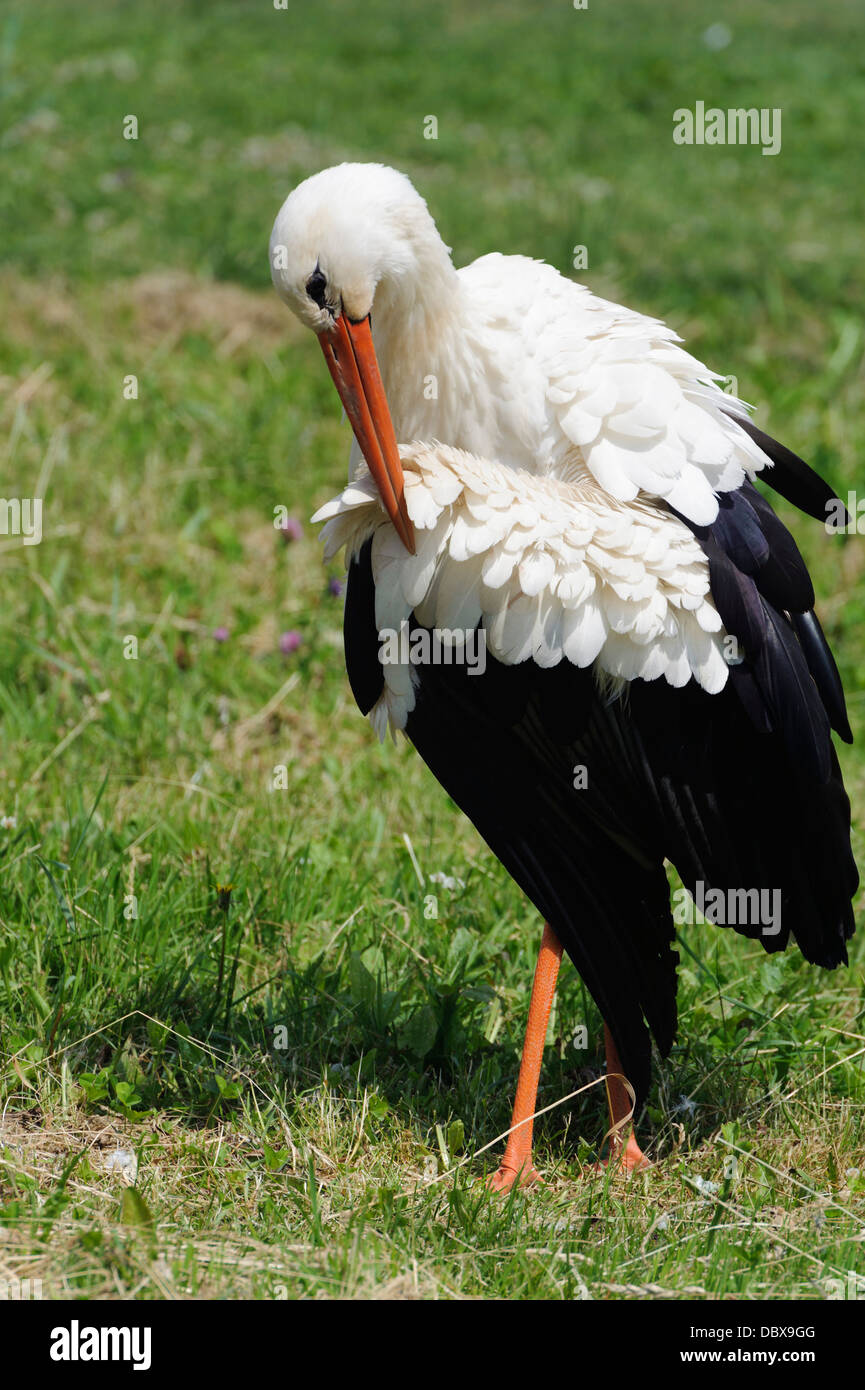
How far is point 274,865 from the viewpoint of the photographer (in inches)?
161

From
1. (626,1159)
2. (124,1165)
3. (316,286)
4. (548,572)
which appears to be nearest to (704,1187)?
(626,1159)

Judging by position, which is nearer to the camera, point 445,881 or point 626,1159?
point 626,1159

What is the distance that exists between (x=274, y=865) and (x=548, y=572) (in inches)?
58.5

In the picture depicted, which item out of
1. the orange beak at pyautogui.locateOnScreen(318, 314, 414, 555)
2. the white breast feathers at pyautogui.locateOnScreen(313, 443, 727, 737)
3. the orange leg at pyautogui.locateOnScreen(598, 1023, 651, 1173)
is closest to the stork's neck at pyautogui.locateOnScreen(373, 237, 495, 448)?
the orange beak at pyautogui.locateOnScreen(318, 314, 414, 555)

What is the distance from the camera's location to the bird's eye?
3.13 meters

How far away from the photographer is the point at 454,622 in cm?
311

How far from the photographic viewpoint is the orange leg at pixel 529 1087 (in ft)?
10.9

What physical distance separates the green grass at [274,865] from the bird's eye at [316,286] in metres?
1.54

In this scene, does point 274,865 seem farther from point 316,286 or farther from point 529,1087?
point 316,286

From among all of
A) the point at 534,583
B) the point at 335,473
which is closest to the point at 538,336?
the point at 534,583

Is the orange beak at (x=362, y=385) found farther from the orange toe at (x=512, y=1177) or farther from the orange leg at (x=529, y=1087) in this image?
the orange toe at (x=512, y=1177)

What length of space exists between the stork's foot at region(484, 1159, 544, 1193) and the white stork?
0.01m

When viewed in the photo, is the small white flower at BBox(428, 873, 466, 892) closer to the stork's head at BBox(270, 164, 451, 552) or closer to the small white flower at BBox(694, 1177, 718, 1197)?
the small white flower at BBox(694, 1177, 718, 1197)

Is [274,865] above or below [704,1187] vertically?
above
